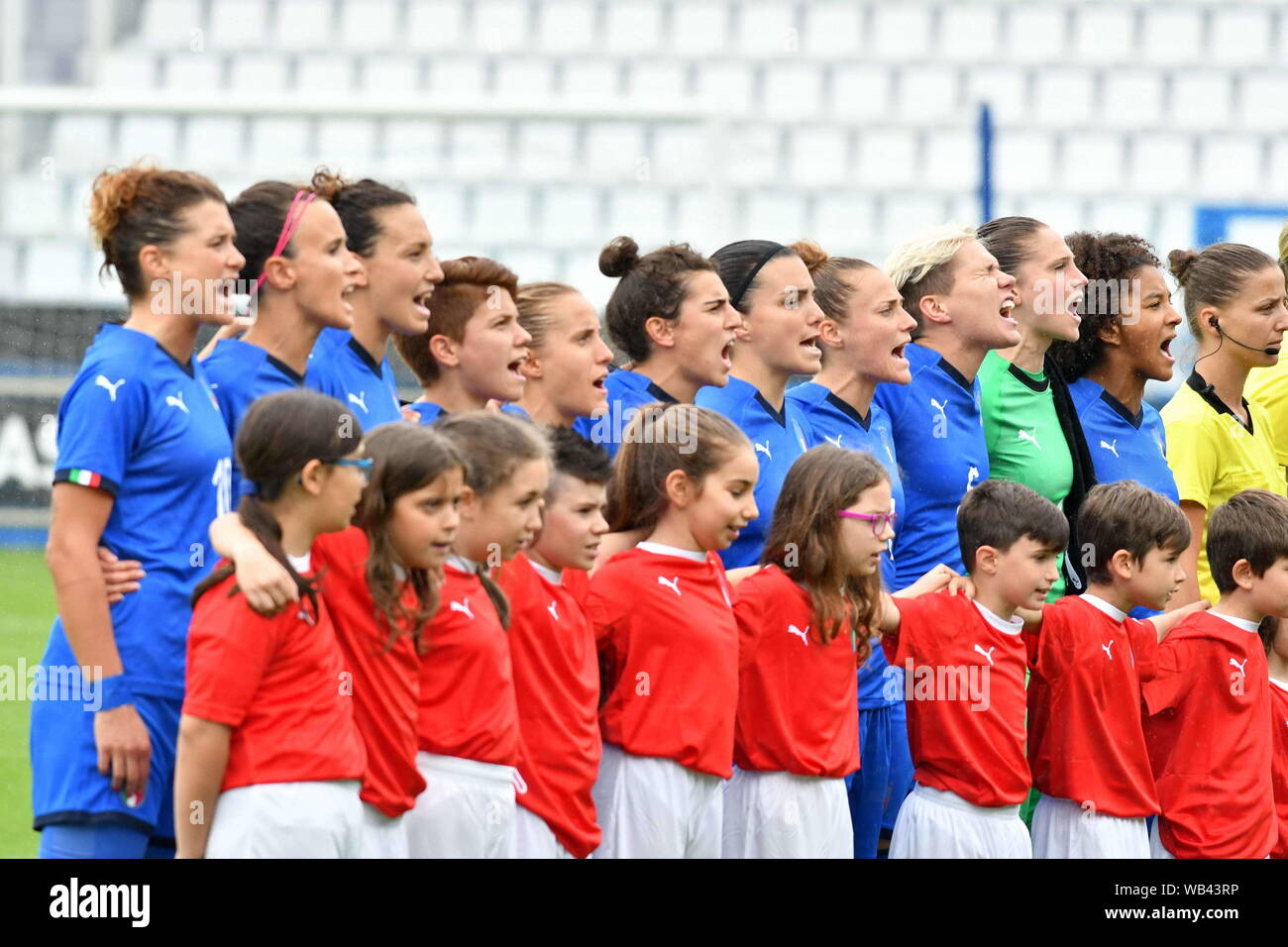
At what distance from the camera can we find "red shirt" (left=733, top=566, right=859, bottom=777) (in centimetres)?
392

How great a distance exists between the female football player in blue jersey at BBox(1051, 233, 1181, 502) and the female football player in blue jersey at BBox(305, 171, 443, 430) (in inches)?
76.8

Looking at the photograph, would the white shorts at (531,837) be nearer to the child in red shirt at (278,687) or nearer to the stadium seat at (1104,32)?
the child in red shirt at (278,687)

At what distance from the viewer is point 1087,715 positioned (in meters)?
4.30

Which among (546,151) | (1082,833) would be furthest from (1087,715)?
(546,151)

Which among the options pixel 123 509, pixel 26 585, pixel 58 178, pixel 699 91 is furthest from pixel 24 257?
pixel 123 509

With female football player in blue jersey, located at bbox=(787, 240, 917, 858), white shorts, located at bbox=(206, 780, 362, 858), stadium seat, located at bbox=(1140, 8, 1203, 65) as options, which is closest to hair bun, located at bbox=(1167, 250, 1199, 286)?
female football player in blue jersey, located at bbox=(787, 240, 917, 858)

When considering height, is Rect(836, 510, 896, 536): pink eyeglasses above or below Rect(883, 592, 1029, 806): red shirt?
above

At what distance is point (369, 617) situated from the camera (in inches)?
132

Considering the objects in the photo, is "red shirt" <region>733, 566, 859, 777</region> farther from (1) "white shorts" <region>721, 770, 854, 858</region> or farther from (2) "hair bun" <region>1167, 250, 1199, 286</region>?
(2) "hair bun" <region>1167, 250, 1199, 286</region>

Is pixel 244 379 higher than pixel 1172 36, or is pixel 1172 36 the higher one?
pixel 1172 36

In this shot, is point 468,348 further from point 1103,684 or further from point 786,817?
point 1103,684

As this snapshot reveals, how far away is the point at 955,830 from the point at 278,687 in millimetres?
1760

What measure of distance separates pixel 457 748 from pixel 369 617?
32cm

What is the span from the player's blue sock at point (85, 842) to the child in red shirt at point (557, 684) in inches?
30.9
